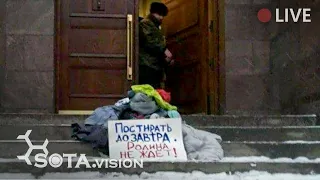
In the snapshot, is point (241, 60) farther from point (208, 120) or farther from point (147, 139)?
point (147, 139)

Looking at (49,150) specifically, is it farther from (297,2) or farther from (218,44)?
(297,2)

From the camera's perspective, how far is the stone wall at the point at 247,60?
9492mm

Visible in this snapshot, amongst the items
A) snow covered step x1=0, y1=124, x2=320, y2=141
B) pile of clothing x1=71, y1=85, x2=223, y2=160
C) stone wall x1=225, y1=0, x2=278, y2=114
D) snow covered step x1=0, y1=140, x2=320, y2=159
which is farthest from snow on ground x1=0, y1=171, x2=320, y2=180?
stone wall x1=225, y1=0, x2=278, y2=114

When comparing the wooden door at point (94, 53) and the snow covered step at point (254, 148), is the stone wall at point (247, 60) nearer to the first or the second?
the wooden door at point (94, 53)

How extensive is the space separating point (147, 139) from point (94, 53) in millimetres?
3190

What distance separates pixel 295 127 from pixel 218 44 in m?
2.44

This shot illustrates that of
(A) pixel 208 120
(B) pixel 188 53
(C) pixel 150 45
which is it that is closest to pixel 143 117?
(A) pixel 208 120

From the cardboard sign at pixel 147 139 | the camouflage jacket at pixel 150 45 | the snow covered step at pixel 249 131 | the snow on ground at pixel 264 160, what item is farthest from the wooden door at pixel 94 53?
the snow on ground at pixel 264 160

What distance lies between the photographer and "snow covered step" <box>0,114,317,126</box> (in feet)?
25.7

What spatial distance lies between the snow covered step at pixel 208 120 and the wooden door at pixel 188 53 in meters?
2.04

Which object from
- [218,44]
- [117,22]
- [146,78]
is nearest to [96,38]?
[117,22]

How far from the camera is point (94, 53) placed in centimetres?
966

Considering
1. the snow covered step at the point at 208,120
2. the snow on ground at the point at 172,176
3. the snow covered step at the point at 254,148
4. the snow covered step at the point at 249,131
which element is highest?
the snow covered step at the point at 208,120

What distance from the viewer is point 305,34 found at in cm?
944
